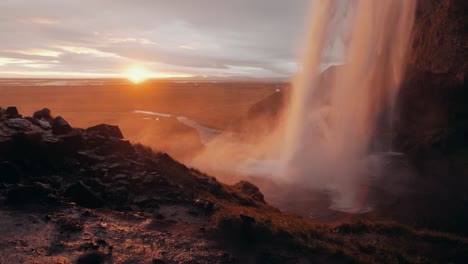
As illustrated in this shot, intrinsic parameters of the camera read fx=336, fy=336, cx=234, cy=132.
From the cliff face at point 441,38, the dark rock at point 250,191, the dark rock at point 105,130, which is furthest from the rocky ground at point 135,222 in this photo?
the cliff face at point 441,38

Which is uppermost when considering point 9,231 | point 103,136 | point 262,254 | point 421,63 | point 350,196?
point 421,63

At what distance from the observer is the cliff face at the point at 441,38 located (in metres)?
35.4

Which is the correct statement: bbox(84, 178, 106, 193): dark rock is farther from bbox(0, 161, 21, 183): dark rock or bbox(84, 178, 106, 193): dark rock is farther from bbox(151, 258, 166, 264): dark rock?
bbox(151, 258, 166, 264): dark rock

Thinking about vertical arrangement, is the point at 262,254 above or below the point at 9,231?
below

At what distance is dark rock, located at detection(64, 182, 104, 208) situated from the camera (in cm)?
1381

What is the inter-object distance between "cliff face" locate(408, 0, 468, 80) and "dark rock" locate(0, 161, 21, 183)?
130 ft

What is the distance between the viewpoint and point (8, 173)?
14.4m

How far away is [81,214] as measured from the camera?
12883 millimetres

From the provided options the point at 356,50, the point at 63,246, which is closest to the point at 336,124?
the point at 356,50

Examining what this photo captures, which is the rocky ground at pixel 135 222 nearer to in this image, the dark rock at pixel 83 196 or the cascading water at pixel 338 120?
the dark rock at pixel 83 196

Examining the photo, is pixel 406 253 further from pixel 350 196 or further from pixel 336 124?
pixel 336 124

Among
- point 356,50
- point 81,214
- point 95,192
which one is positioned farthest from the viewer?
point 356,50

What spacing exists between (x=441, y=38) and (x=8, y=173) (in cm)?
4246

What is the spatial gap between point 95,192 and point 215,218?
5573 mm
